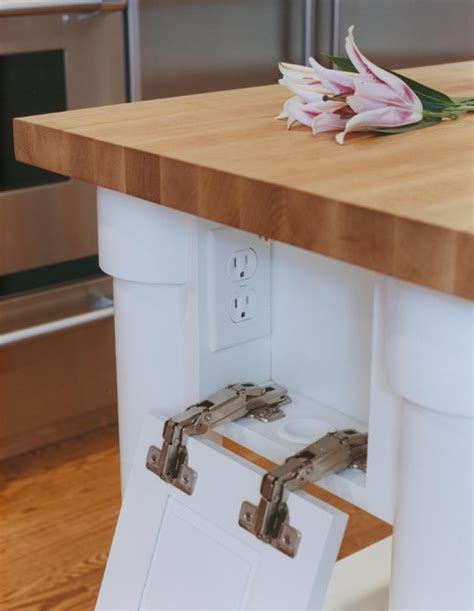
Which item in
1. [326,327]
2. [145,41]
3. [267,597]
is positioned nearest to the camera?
[267,597]

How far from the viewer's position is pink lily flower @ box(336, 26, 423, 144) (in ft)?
3.23

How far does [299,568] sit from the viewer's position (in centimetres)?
95

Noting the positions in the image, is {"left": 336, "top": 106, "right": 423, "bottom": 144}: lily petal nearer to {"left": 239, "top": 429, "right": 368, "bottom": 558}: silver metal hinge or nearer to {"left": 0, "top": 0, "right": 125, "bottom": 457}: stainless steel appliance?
{"left": 239, "top": 429, "right": 368, "bottom": 558}: silver metal hinge

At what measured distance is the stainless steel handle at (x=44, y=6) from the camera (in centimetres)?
182

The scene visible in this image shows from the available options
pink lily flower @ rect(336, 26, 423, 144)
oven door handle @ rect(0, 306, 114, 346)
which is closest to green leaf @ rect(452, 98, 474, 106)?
pink lily flower @ rect(336, 26, 423, 144)

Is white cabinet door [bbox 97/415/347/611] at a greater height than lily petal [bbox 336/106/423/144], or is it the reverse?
lily petal [bbox 336/106/423/144]

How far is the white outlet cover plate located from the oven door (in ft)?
2.93

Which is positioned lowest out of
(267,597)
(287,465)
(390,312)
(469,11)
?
(267,597)

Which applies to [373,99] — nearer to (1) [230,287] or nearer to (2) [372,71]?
(2) [372,71]

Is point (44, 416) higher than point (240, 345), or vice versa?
point (240, 345)

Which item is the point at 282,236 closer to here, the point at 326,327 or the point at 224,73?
the point at 326,327

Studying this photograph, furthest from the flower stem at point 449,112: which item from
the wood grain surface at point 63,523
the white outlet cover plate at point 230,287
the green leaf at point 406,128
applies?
the wood grain surface at point 63,523

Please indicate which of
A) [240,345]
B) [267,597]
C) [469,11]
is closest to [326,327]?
[240,345]

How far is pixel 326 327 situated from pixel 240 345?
11 centimetres
